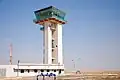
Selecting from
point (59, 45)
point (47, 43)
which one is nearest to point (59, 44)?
point (59, 45)

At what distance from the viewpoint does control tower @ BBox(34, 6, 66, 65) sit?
83.9 m

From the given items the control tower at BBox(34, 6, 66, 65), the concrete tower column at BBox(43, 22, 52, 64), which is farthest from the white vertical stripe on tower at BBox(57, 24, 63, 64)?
the concrete tower column at BBox(43, 22, 52, 64)

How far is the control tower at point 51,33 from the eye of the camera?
275ft

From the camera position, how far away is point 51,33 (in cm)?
8638

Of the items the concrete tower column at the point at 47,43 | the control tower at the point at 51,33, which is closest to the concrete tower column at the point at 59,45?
the control tower at the point at 51,33

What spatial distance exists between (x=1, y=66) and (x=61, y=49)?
87.7ft

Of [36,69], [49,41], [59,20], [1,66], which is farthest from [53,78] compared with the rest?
[59,20]

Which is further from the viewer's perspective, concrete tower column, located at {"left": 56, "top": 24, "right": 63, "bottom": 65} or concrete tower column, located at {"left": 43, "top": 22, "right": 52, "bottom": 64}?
concrete tower column, located at {"left": 56, "top": 24, "right": 63, "bottom": 65}

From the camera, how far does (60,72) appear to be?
268 ft

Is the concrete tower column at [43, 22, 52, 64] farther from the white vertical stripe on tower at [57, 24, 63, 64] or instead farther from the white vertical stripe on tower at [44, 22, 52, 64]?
the white vertical stripe on tower at [57, 24, 63, 64]

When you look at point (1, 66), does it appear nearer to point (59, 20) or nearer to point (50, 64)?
point (50, 64)

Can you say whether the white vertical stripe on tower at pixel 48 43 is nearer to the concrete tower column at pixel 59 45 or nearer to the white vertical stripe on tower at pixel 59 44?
the concrete tower column at pixel 59 45

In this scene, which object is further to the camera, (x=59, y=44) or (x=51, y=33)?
(x=51, y=33)

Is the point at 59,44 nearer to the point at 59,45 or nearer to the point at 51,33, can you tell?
the point at 59,45
